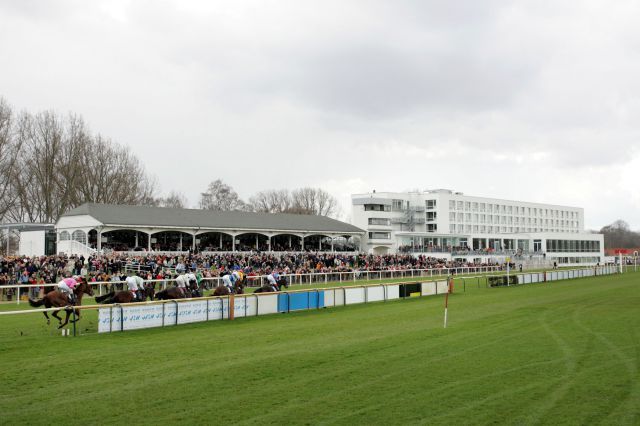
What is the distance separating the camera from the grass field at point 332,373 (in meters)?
9.16

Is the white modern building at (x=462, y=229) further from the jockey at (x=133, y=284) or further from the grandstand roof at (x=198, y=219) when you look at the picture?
the jockey at (x=133, y=284)

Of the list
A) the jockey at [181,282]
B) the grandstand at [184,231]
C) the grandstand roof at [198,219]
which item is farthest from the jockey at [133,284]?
the grandstand roof at [198,219]

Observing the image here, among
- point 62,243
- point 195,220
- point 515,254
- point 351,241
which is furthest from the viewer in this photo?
point 515,254

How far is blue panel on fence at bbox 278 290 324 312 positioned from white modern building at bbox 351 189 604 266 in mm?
46764

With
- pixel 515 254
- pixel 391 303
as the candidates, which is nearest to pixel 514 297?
pixel 391 303

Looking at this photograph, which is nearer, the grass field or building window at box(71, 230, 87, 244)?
the grass field

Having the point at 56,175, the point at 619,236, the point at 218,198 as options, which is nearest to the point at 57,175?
the point at 56,175

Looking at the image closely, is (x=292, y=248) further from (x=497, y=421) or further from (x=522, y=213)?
(x=522, y=213)

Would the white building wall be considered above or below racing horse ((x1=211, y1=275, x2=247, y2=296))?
above

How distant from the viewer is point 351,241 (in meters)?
73.1

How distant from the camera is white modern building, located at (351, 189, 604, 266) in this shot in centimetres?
7919

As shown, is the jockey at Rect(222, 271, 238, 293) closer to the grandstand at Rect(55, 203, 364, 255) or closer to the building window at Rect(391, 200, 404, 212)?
the grandstand at Rect(55, 203, 364, 255)

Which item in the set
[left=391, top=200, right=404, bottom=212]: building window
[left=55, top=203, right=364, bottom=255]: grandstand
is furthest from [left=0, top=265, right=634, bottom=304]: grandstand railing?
[left=391, top=200, right=404, bottom=212]: building window

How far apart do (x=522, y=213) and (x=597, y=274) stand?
55514 mm
